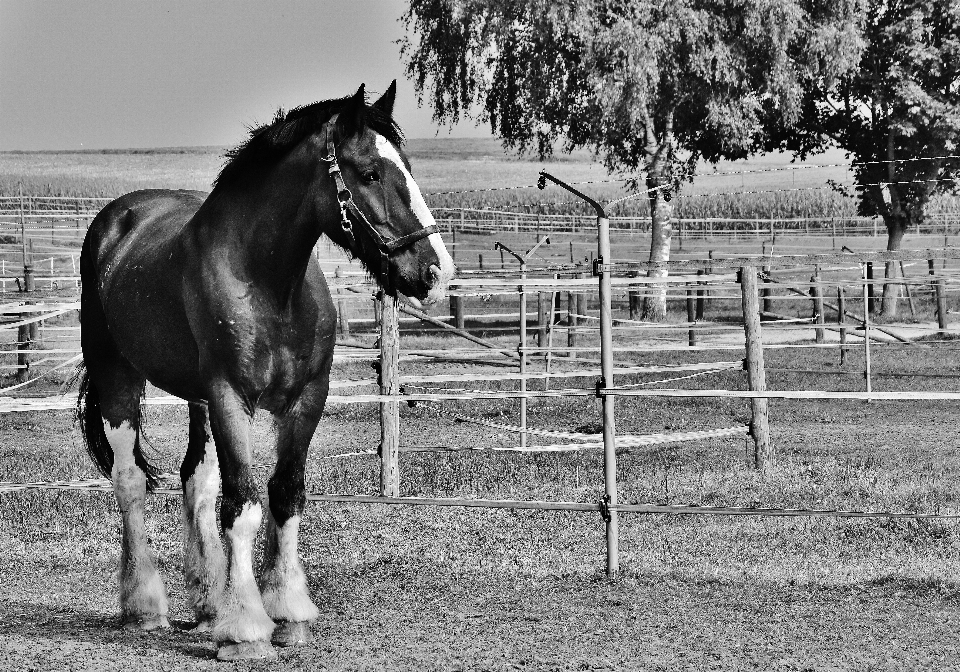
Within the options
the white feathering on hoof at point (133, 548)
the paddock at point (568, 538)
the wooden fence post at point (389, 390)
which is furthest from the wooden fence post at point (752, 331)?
the white feathering on hoof at point (133, 548)

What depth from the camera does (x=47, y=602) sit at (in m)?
5.74

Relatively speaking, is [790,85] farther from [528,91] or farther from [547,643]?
[547,643]

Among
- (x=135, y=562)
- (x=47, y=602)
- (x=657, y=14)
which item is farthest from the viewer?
(x=657, y=14)

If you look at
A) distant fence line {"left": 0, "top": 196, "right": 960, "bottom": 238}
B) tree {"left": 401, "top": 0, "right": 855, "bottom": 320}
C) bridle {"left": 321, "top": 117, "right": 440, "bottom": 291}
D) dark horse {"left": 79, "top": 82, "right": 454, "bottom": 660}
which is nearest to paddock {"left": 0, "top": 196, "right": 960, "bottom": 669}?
dark horse {"left": 79, "top": 82, "right": 454, "bottom": 660}

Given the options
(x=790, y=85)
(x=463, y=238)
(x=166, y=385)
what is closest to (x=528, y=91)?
(x=790, y=85)

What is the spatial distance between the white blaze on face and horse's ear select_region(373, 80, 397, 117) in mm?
138

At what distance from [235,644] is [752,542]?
12.1 ft

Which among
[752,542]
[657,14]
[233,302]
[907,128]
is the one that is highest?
[657,14]

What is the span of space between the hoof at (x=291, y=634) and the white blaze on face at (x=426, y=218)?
1.48m

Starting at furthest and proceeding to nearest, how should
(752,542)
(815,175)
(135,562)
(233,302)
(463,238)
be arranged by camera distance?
(815,175) < (463,238) < (752,542) < (135,562) < (233,302)

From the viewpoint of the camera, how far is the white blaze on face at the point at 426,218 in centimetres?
440

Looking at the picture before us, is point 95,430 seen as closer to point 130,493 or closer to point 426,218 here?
point 130,493

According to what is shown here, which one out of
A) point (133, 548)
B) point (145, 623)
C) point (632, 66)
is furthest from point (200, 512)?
point (632, 66)

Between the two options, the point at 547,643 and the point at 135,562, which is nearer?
the point at 547,643
